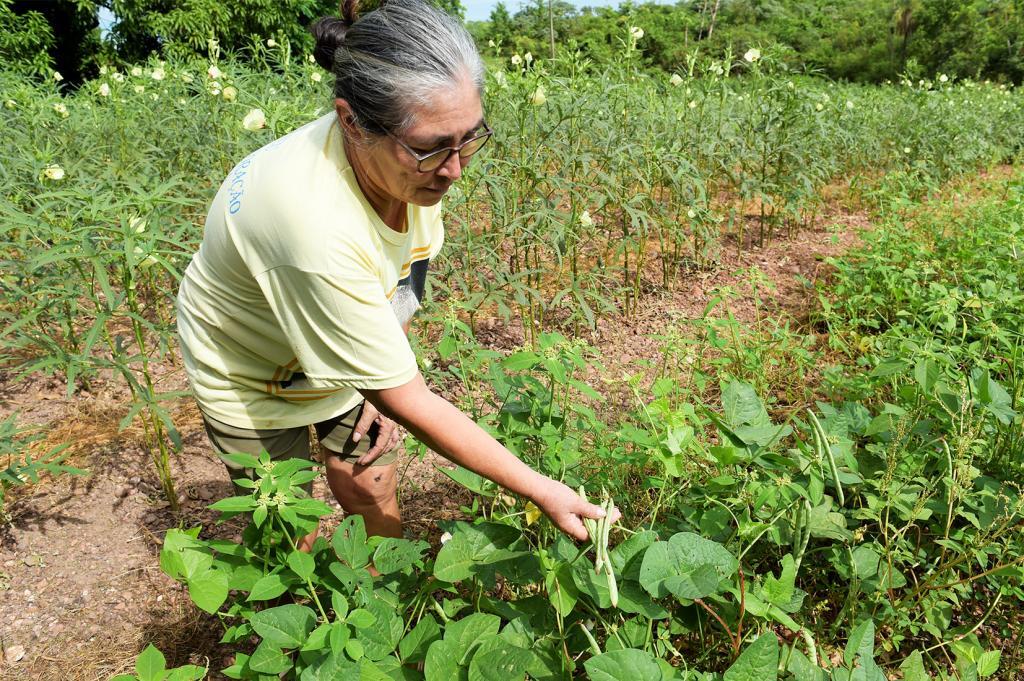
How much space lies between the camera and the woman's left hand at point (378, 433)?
1656 mm

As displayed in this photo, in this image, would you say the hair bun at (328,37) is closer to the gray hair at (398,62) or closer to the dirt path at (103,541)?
the gray hair at (398,62)

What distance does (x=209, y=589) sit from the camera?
1.02m

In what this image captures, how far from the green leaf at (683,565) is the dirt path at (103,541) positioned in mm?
1174

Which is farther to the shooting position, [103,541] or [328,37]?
[103,541]

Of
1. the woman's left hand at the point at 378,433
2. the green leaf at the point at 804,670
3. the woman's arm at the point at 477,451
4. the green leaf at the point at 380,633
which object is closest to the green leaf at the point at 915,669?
the green leaf at the point at 804,670

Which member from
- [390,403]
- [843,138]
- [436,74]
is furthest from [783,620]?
[843,138]

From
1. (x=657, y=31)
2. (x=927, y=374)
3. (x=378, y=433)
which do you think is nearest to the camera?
(x=927, y=374)

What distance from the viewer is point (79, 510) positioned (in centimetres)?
223

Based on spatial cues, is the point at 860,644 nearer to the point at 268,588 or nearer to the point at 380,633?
the point at 380,633

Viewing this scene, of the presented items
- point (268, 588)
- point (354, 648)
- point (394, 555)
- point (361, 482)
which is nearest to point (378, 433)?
point (361, 482)

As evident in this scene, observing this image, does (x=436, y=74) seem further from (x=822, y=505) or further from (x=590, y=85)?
(x=590, y=85)

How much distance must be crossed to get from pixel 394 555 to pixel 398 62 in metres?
0.84

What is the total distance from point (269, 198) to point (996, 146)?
341 inches

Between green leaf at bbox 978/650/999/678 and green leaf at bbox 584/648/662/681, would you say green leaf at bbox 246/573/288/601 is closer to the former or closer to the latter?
green leaf at bbox 584/648/662/681
